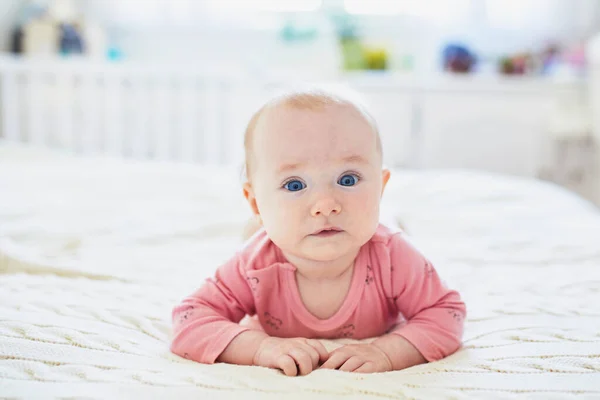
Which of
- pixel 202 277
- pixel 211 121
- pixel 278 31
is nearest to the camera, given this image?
pixel 202 277

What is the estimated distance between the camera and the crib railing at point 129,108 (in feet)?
8.84

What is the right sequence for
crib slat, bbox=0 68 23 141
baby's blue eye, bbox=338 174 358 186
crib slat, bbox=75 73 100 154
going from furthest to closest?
crib slat, bbox=75 73 100 154
crib slat, bbox=0 68 23 141
baby's blue eye, bbox=338 174 358 186

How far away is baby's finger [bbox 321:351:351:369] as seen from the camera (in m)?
0.75

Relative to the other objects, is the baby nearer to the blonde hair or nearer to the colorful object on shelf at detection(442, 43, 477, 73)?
the blonde hair

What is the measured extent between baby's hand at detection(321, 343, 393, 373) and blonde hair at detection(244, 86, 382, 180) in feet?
0.77

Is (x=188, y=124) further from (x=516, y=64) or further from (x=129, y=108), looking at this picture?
(x=516, y=64)

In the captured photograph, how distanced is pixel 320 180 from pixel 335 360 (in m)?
0.20

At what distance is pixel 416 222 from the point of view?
1513mm

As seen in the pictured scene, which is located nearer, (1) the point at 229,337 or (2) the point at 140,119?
(1) the point at 229,337

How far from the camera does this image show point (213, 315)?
0.84 m

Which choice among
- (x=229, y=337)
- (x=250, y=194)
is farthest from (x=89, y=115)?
(x=229, y=337)

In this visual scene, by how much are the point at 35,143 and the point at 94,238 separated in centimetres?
165

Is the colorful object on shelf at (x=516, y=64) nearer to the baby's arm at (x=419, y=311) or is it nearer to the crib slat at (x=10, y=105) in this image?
the crib slat at (x=10, y=105)

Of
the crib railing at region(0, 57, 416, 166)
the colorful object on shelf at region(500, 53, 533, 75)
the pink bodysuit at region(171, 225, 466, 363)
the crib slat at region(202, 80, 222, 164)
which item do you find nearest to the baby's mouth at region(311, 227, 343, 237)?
the pink bodysuit at region(171, 225, 466, 363)
